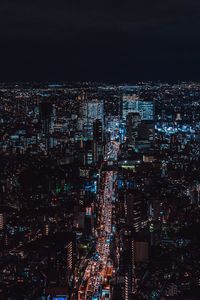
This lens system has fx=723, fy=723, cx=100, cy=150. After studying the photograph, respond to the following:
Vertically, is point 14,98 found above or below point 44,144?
above

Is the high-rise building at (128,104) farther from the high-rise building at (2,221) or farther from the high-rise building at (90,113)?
the high-rise building at (2,221)

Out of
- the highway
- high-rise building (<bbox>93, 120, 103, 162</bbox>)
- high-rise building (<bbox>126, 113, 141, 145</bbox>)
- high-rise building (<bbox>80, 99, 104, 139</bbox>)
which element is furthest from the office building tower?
the highway

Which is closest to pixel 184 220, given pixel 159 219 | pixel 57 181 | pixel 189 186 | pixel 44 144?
pixel 159 219

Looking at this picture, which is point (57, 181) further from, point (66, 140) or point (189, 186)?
point (66, 140)

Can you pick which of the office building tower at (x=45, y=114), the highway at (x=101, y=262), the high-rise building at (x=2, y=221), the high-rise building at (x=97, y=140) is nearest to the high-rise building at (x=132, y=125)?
the high-rise building at (x=97, y=140)

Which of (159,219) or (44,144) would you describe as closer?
(159,219)

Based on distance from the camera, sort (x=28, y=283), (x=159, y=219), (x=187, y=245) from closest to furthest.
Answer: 1. (x=28, y=283)
2. (x=187, y=245)
3. (x=159, y=219)
